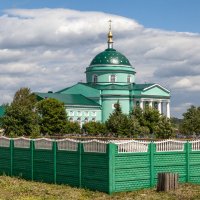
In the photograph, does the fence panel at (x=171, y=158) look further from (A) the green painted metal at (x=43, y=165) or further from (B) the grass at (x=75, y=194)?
(A) the green painted metal at (x=43, y=165)

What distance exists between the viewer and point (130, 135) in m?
60.0

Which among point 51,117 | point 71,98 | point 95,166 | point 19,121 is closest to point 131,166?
point 95,166

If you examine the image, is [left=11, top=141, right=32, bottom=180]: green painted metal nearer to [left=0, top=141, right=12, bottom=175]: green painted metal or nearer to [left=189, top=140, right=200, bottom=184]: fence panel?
[left=0, top=141, right=12, bottom=175]: green painted metal

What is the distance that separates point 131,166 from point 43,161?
3.80m

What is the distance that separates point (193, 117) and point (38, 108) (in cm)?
2151

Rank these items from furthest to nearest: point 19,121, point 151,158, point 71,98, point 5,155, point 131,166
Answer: point 71,98 < point 19,121 < point 5,155 < point 151,158 < point 131,166

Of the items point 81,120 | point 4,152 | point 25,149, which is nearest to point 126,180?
point 25,149

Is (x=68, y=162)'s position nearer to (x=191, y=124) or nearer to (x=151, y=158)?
(x=151, y=158)

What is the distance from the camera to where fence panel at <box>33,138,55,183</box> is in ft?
57.4

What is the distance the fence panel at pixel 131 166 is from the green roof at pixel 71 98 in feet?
229

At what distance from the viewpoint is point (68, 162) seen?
55.0 ft

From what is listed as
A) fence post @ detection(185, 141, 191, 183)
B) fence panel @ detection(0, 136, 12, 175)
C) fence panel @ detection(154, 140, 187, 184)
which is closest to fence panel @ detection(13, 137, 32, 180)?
fence panel @ detection(0, 136, 12, 175)

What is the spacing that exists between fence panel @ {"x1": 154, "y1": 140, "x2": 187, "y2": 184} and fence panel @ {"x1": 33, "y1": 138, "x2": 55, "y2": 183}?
366 cm

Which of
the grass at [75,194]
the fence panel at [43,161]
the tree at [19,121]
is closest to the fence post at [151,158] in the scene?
the grass at [75,194]
